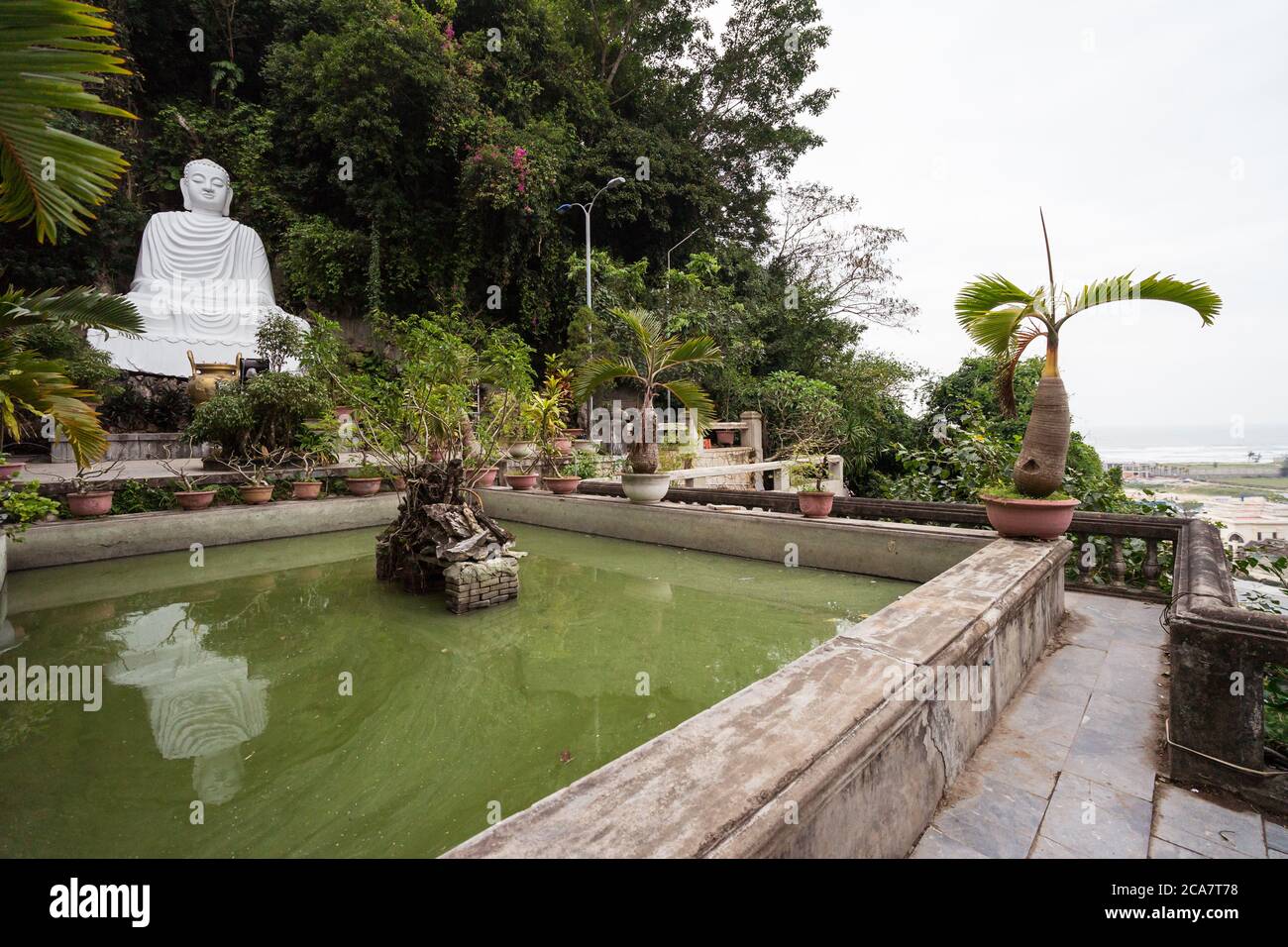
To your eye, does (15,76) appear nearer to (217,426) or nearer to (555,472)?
(555,472)

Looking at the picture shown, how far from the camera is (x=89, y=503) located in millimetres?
6504

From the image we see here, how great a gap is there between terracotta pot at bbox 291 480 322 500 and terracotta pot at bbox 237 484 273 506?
19.3 inches

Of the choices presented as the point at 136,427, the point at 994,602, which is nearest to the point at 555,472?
the point at 994,602

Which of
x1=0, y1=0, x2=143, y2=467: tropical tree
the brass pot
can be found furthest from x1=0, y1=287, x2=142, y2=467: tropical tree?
the brass pot

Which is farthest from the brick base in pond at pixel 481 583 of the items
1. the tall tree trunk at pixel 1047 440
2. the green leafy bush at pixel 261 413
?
the green leafy bush at pixel 261 413

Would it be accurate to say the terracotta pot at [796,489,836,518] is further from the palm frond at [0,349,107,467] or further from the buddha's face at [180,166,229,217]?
the buddha's face at [180,166,229,217]

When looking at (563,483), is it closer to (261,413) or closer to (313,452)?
(313,452)

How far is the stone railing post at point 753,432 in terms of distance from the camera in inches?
522

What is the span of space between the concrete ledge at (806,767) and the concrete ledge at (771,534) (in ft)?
7.08

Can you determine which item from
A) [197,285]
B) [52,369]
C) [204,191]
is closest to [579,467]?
[52,369]

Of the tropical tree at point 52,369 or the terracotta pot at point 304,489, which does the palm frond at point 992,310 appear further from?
the terracotta pot at point 304,489

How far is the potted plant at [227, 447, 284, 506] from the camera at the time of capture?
7.54 m

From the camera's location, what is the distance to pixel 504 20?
1502cm
